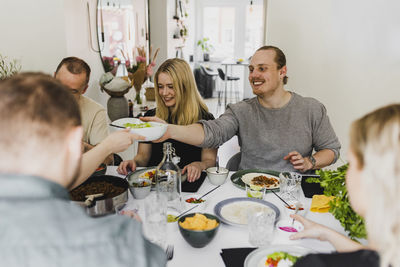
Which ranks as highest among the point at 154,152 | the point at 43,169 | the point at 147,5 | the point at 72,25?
the point at 147,5

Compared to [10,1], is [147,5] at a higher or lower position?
higher

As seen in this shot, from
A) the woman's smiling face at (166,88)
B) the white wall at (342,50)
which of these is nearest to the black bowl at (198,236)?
the woman's smiling face at (166,88)

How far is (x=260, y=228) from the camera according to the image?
116 cm

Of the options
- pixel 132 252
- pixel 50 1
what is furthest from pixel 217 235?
pixel 50 1

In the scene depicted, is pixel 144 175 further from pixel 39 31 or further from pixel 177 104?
pixel 39 31

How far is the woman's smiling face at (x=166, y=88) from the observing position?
2.24 meters

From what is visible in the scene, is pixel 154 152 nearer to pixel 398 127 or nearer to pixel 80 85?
pixel 80 85

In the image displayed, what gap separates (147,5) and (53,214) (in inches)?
217

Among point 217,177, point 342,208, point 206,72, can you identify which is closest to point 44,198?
point 342,208

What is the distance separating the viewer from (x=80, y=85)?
231cm

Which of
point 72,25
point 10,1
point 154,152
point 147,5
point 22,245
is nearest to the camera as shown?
point 22,245

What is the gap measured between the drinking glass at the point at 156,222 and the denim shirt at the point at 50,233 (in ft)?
1.55

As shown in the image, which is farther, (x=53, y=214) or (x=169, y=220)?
(x=169, y=220)

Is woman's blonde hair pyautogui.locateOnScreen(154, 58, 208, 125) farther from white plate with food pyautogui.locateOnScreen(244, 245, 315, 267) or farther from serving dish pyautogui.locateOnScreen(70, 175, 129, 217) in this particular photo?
white plate with food pyautogui.locateOnScreen(244, 245, 315, 267)
